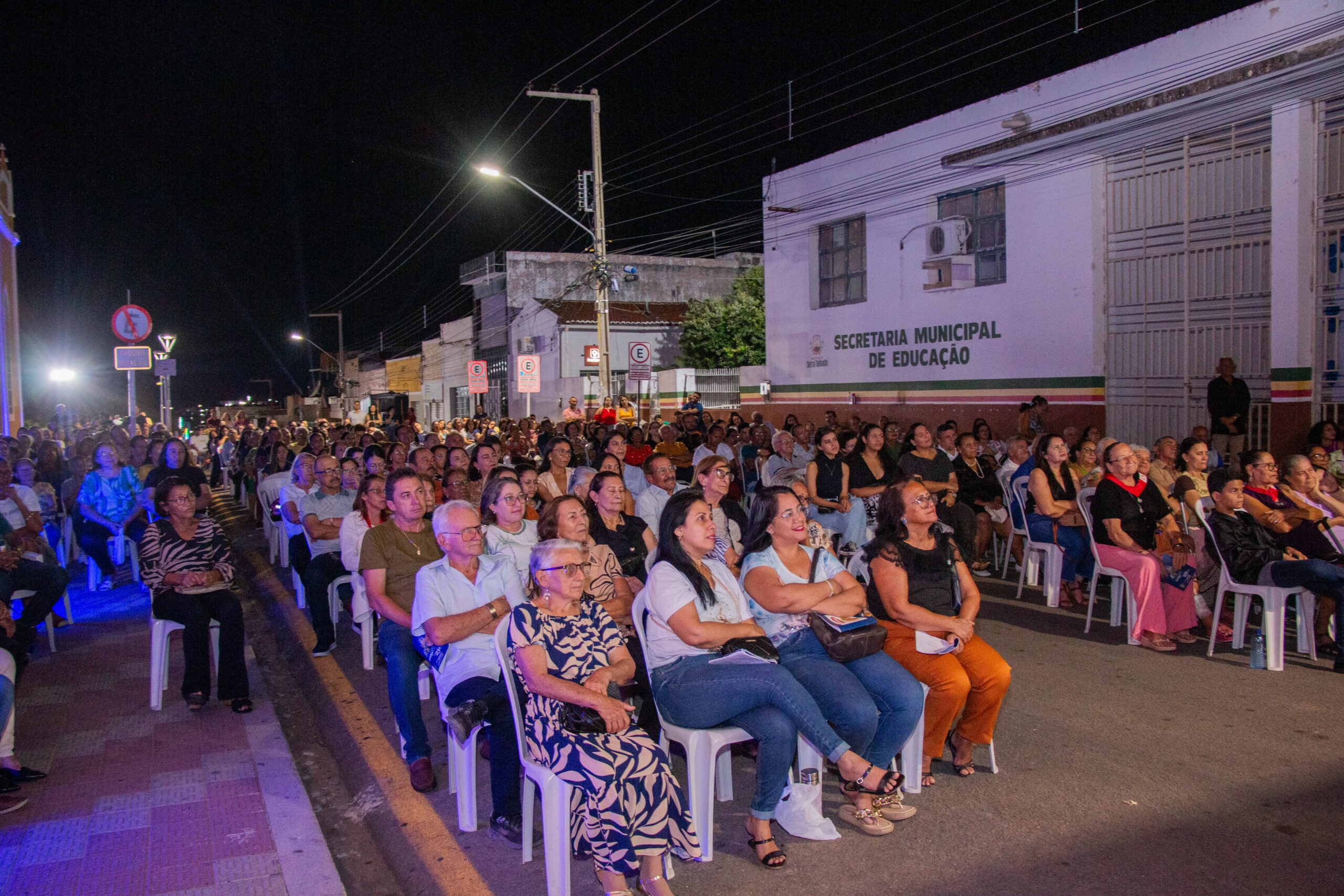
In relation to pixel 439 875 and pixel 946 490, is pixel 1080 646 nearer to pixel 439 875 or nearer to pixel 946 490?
pixel 946 490

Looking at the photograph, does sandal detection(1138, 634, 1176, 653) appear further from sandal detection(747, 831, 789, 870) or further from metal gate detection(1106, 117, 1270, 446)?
metal gate detection(1106, 117, 1270, 446)

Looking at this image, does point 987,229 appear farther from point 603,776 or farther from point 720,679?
point 603,776

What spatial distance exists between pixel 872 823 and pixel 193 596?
443cm

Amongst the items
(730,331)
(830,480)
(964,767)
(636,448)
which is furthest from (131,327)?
(730,331)

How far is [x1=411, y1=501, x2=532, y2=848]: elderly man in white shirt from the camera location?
4133 mm

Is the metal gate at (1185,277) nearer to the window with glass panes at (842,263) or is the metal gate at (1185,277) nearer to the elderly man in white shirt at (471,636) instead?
the window with glass panes at (842,263)

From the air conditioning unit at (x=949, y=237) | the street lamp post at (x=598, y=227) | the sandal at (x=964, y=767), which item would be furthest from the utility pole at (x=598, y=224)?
the sandal at (x=964, y=767)

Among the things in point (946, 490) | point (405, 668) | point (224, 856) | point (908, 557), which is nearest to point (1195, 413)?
point (946, 490)

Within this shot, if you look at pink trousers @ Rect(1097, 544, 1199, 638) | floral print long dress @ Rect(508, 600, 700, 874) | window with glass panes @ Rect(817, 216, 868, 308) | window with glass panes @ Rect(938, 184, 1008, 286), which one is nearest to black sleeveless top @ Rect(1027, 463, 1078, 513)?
pink trousers @ Rect(1097, 544, 1199, 638)

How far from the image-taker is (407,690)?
4.80m

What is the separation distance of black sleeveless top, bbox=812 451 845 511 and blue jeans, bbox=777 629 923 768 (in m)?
4.72

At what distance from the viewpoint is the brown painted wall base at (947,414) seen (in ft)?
48.1

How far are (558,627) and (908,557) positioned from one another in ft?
6.31

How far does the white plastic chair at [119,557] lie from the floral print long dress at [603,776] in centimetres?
787
